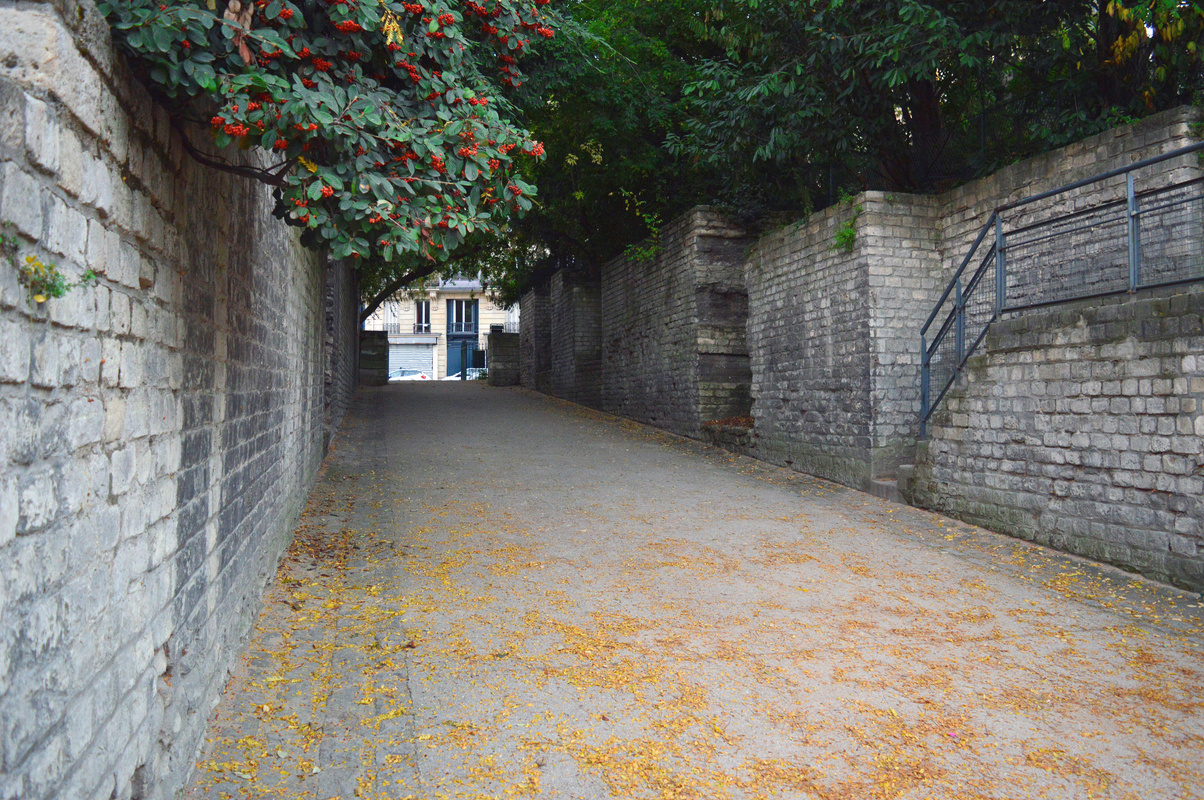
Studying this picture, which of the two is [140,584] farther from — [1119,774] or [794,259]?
[794,259]

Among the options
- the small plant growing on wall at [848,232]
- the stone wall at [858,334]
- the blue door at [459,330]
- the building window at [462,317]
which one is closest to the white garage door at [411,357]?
the blue door at [459,330]

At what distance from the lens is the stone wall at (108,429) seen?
1703 millimetres

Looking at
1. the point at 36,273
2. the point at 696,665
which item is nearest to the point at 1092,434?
the point at 696,665

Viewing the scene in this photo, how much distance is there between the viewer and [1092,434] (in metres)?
6.42

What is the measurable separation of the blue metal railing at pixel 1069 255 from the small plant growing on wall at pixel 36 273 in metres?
6.60

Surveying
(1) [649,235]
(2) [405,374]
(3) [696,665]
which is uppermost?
(1) [649,235]

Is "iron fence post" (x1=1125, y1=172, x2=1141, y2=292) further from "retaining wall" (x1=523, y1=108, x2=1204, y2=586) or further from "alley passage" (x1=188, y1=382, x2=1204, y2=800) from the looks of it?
"alley passage" (x1=188, y1=382, x2=1204, y2=800)

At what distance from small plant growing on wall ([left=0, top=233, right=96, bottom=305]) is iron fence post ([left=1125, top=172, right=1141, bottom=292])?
6.93 meters

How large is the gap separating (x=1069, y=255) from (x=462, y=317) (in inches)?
1483

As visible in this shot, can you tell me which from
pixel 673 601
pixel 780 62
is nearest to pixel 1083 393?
pixel 673 601

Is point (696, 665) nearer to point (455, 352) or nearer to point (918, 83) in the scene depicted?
point (918, 83)

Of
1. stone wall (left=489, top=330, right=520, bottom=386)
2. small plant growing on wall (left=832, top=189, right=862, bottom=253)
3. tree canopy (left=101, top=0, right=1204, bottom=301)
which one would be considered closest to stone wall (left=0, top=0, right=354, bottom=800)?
tree canopy (left=101, top=0, right=1204, bottom=301)

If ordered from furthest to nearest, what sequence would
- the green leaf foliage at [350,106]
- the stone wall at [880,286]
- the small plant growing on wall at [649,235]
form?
the small plant growing on wall at [649,235] < the stone wall at [880,286] < the green leaf foliage at [350,106]

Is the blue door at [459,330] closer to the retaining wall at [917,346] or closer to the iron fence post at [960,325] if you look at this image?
the retaining wall at [917,346]
